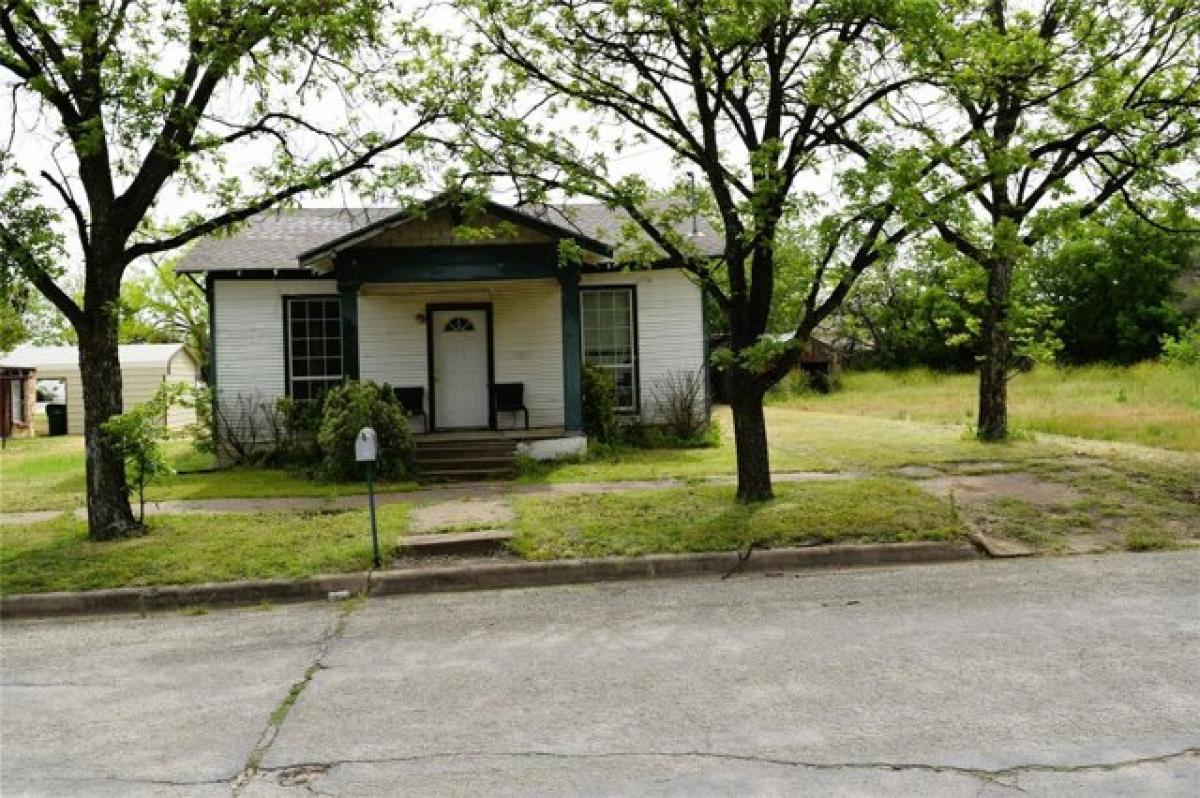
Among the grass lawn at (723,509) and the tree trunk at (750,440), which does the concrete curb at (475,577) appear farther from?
the tree trunk at (750,440)

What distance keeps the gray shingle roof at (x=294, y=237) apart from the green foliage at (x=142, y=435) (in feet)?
21.3

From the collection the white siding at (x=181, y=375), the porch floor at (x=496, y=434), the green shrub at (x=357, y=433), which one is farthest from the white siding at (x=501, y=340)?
the white siding at (x=181, y=375)

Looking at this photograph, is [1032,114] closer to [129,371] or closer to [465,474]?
[465,474]

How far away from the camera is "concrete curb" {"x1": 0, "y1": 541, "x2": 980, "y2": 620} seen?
25.1 feet

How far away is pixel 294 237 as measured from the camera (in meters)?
18.2

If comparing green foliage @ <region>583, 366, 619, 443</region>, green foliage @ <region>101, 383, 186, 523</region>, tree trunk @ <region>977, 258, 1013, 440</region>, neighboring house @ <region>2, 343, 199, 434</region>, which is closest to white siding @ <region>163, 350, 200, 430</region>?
neighboring house @ <region>2, 343, 199, 434</region>

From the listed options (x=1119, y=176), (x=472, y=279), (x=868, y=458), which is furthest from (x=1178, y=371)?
(x=472, y=279)

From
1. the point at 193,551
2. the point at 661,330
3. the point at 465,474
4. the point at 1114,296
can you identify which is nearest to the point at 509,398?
the point at 465,474

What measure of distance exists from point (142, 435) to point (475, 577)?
387cm

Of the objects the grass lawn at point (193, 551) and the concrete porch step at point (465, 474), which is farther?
the concrete porch step at point (465, 474)

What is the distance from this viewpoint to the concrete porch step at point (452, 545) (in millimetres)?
8594

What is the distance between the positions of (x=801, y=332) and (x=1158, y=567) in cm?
378

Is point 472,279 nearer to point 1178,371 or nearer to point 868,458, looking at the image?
point 868,458

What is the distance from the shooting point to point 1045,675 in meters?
4.89
